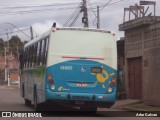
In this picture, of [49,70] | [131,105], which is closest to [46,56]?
[49,70]

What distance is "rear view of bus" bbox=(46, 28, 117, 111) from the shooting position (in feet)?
55.4

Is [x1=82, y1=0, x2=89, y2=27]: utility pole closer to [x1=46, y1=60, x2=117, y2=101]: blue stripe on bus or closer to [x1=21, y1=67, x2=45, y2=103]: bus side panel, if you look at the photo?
[x1=21, y1=67, x2=45, y2=103]: bus side panel

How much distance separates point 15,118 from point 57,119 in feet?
4.98

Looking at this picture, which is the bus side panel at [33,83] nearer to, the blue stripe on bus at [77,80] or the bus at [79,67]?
the bus at [79,67]

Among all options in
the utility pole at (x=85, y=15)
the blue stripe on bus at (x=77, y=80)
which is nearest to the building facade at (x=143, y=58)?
the utility pole at (x=85, y=15)

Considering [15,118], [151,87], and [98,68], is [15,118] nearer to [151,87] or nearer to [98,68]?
[98,68]

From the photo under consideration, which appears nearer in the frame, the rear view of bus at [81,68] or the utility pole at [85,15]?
the rear view of bus at [81,68]

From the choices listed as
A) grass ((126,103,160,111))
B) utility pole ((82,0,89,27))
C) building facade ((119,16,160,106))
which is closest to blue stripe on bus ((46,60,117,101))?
grass ((126,103,160,111))

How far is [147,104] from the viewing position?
23.8 meters

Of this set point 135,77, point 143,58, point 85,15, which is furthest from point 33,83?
point 85,15

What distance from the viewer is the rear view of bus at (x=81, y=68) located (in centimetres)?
1689

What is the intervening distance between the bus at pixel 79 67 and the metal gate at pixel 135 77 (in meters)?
9.16

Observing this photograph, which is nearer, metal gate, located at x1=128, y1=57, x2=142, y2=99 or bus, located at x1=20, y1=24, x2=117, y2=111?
bus, located at x1=20, y1=24, x2=117, y2=111

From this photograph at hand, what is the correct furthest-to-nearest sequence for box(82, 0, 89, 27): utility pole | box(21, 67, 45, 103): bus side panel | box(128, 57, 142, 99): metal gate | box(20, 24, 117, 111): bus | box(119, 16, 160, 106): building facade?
box(82, 0, 89, 27): utility pole, box(128, 57, 142, 99): metal gate, box(119, 16, 160, 106): building facade, box(21, 67, 45, 103): bus side panel, box(20, 24, 117, 111): bus
